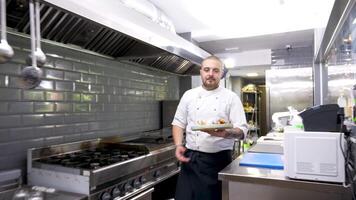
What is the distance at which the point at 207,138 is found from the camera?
1794 millimetres

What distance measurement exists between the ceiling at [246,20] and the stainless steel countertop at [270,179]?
5.29 feet

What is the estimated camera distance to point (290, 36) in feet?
13.1

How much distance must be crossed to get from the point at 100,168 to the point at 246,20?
264 cm

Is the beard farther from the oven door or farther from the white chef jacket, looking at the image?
the oven door

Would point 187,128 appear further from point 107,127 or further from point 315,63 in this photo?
point 315,63

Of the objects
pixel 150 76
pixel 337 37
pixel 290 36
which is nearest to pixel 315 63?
pixel 290 36

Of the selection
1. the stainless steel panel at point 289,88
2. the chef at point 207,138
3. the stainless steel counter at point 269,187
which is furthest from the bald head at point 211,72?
the stainless steel panel at point 289,88

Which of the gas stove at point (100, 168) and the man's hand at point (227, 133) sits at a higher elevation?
the man's hand at point (227, 133)

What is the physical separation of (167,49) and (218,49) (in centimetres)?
299

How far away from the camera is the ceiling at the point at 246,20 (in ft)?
9.27

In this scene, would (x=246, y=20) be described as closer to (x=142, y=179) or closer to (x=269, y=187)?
(x=142, y=179)

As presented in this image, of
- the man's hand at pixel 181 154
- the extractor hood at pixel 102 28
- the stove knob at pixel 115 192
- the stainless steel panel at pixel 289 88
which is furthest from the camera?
the stainless steel panel at pixel 289 88

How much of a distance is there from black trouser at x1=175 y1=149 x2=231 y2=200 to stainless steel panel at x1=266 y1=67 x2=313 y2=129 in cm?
342

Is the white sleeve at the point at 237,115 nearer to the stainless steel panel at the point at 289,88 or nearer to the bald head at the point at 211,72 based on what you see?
the bald head at the point at 211,72
